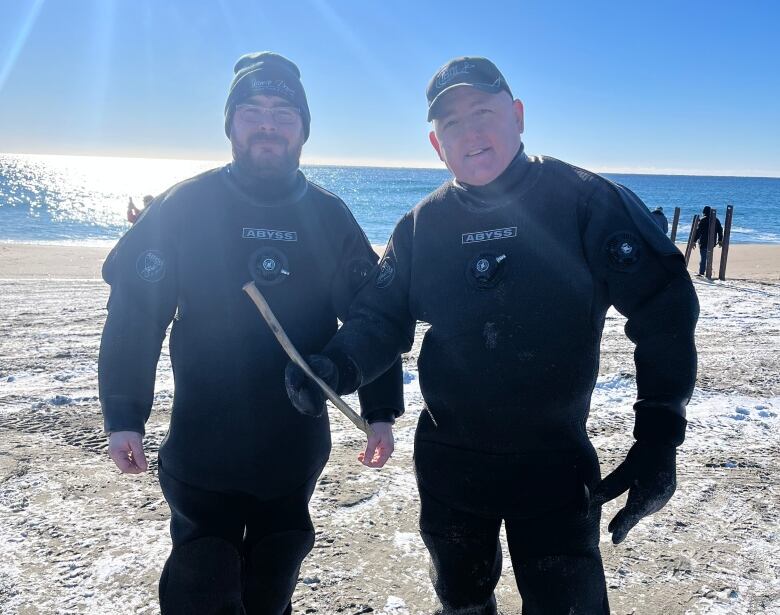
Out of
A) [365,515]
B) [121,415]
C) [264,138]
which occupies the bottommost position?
[365,515]

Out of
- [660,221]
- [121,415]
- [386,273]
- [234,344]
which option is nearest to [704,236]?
[660,221]

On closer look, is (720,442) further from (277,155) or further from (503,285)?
(277,155)

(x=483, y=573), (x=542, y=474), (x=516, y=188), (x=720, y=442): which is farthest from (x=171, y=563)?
(x=720, y=442)

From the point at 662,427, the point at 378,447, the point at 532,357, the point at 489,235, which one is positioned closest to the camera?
the point at 662,427

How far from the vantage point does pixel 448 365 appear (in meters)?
2.15

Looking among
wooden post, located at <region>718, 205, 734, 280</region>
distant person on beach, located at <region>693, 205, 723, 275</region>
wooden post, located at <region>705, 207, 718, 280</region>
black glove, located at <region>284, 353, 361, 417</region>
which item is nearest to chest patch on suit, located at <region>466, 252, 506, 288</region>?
black glove, located at <region>284, 353, 361, 417</region>

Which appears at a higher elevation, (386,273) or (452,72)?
(452,72)

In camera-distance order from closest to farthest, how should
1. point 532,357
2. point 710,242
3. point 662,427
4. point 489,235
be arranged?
point 662,427 < point 532,357 < point 489,235 < point 710,242

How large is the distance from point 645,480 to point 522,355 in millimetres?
531

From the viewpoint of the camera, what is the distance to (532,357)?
79.9 inches

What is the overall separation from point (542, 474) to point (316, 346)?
38.2 inches

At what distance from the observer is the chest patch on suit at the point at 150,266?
232 centimetres

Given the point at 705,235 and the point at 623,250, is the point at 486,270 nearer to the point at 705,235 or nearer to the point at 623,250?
the point at 623,250

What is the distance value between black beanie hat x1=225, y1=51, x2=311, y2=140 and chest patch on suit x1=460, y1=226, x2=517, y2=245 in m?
0.91
